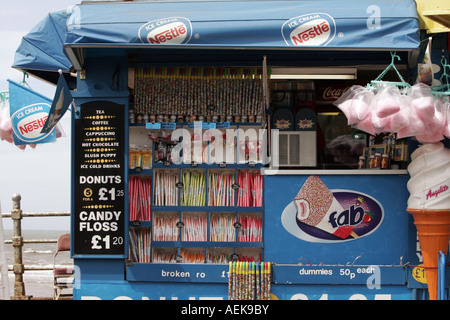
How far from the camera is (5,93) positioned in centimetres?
748

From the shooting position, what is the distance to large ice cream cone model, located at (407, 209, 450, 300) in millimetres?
5590

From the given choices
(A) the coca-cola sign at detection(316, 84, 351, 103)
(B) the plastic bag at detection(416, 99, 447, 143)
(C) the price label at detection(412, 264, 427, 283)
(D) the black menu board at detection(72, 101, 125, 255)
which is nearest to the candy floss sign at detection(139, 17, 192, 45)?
(D) the black menu board at detection(72, 101, 125, 255)

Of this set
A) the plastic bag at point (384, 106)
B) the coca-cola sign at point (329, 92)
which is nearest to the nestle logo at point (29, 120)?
the coca-cola sign at point (329, 92)

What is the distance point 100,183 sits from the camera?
608 centimetres

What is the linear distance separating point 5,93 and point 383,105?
185 inches

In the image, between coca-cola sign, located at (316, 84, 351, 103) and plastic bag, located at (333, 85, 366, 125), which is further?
coca-cola sign, located at (316, 84, 351, 103)

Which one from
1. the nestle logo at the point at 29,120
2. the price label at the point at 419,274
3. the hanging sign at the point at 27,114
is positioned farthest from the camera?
the nestle logo at the point at 29,120

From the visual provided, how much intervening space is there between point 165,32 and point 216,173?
160 centimetres

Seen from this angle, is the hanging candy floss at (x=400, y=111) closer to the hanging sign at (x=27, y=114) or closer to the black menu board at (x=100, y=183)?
the black menu board at (x=100, y=183)

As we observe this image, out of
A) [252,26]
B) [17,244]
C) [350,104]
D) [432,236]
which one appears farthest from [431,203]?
[17,244]

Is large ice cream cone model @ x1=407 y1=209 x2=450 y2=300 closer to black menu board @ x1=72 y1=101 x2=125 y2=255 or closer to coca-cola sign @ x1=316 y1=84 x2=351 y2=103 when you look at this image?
coca-cola sign @ x1=316 y1=84 x2=351 y2=103

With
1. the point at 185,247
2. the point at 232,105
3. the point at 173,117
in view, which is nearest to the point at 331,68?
the point at 232,105

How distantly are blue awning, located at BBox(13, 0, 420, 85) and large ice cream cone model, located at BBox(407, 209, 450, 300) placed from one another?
1.53m

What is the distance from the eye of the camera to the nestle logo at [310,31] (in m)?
5.47
